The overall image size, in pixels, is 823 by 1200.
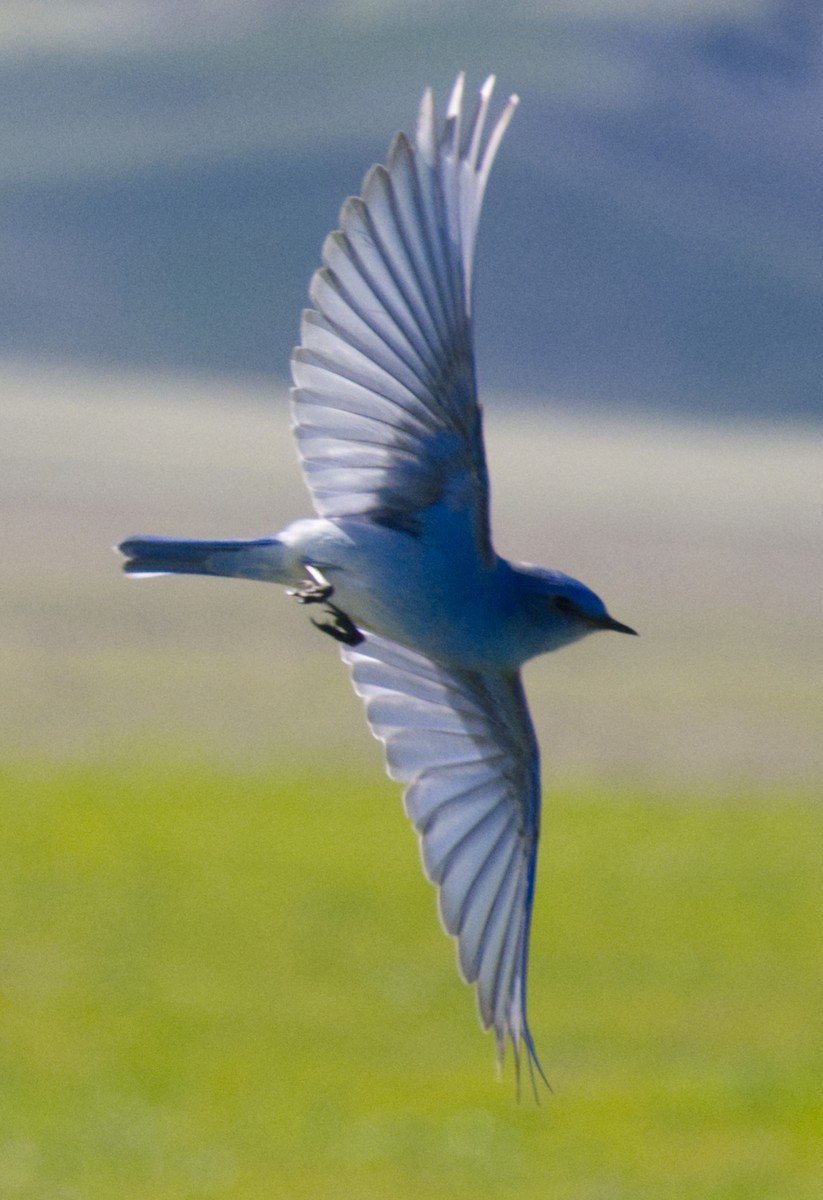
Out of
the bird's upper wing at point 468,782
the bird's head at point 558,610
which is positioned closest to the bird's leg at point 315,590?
the bird's head at point 558,610

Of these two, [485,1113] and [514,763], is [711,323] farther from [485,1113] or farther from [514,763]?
[514,763]

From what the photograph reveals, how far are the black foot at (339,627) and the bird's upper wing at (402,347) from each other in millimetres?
99

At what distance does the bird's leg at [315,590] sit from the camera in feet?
7.35

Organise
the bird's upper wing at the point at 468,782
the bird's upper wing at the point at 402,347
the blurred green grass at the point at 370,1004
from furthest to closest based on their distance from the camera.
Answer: the blurred green grass at the point at 370,1004
the bird's upper wing at the point at 468,782
the bird's upper wing at the point at 402,347

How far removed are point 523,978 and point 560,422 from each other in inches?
3385

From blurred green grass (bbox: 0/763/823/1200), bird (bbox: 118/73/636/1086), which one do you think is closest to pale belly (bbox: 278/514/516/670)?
bird (bbox: 118/73/636/1086)

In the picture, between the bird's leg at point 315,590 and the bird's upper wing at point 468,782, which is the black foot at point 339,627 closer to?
the bird's leg at point 315,590

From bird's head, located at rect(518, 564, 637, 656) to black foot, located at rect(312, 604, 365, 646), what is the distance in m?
0.19

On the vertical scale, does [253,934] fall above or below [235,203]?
below

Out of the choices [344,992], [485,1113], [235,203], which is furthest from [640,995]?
[235,203]

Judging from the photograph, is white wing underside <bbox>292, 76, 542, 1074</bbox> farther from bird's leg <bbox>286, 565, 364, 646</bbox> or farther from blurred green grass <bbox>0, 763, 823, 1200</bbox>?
blurred green grass <bbox>0, 763, 823, 1200</bbox>

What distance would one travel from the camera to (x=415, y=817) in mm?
2729

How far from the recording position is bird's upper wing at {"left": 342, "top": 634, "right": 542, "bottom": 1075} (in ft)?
8.67

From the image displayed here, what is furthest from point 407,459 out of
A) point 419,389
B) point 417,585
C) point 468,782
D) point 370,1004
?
point 370,1004
